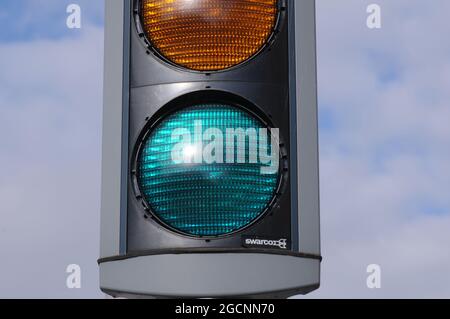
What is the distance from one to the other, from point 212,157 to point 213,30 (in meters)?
0.42

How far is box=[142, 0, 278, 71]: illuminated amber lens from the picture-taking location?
2670 millimetres

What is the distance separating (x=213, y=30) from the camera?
2674mm

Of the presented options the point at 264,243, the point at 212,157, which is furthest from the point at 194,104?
the point at 264,243

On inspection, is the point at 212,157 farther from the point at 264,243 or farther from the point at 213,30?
the point at 213,30

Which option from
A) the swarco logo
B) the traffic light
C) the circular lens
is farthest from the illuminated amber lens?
the swarco logo

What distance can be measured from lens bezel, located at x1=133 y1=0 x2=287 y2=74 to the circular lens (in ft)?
0.46

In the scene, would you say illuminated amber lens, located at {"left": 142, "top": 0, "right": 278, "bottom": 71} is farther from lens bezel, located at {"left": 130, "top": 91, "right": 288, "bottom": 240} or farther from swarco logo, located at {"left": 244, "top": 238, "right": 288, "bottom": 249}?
swarco logo, located at {"left": 244, "top": 238, "right": 288, "bottom": 249}

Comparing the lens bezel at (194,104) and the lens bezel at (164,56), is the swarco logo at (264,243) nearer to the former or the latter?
the lens bezel at (194,104)

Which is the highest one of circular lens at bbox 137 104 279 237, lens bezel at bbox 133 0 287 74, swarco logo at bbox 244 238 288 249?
lens bezel at bbox 133 0 287 74

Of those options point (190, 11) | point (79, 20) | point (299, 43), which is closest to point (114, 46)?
point (79, 20)
